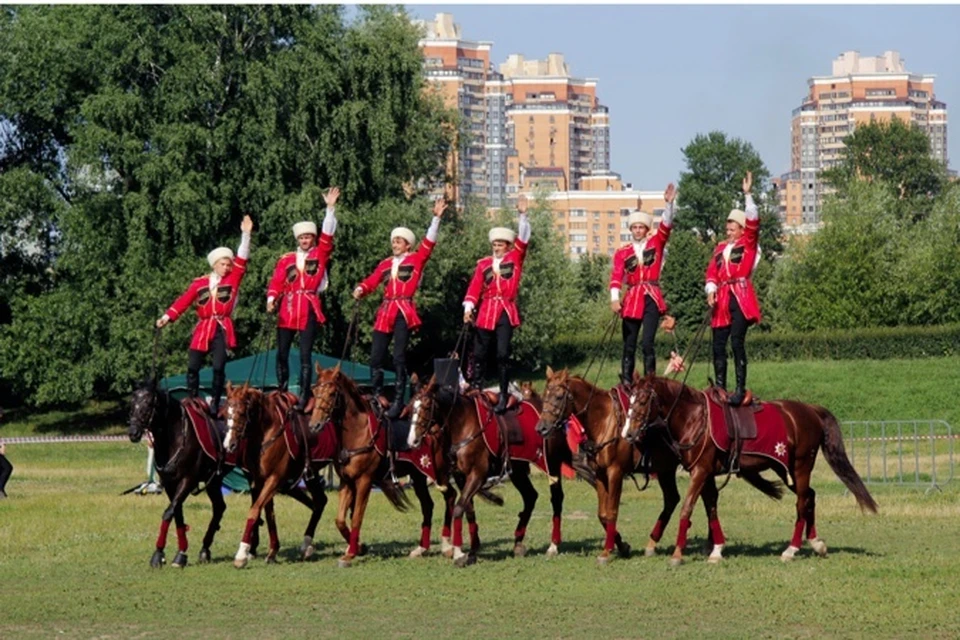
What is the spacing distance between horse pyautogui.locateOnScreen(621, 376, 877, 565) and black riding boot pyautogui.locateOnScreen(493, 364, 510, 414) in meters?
2.02

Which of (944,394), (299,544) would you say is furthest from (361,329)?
(299,544)

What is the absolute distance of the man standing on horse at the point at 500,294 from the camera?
71.6 feet

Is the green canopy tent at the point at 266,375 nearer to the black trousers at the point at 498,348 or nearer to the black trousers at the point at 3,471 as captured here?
the black trousers at the point at 3,471

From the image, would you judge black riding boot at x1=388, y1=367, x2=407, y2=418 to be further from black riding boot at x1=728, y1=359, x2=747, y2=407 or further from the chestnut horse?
black riding boot at x1=728, y1=359, x2=747, y2=407

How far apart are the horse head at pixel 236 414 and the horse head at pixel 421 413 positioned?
1.88 meters

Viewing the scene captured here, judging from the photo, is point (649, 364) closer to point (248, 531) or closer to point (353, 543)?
point (353, 543)

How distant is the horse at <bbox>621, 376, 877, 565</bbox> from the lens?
19.9 meters

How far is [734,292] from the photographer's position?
69.6 ft

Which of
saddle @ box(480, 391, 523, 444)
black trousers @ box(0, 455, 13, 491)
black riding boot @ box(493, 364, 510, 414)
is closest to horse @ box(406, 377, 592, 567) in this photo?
saddle @ box(480, 391, 523, 444)

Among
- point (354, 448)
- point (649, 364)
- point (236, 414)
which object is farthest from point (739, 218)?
point (236, 414)

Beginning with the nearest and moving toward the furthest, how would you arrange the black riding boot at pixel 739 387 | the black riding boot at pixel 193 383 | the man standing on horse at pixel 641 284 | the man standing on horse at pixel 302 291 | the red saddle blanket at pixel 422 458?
the black riding boot at pixel 739 387 < the red saddle blanket at pixel 422 458 < the man standing on horse at pixel 641 284 < the black riding boot at pixel 193 383 < the man standing on horse at pixel 302 291

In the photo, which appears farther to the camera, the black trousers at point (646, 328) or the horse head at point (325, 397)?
the black trousers at point (646, 328)

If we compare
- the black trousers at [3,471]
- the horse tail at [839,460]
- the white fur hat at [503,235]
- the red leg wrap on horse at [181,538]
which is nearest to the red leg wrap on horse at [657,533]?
the horse tail at [839,460]

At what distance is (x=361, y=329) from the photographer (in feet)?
191
